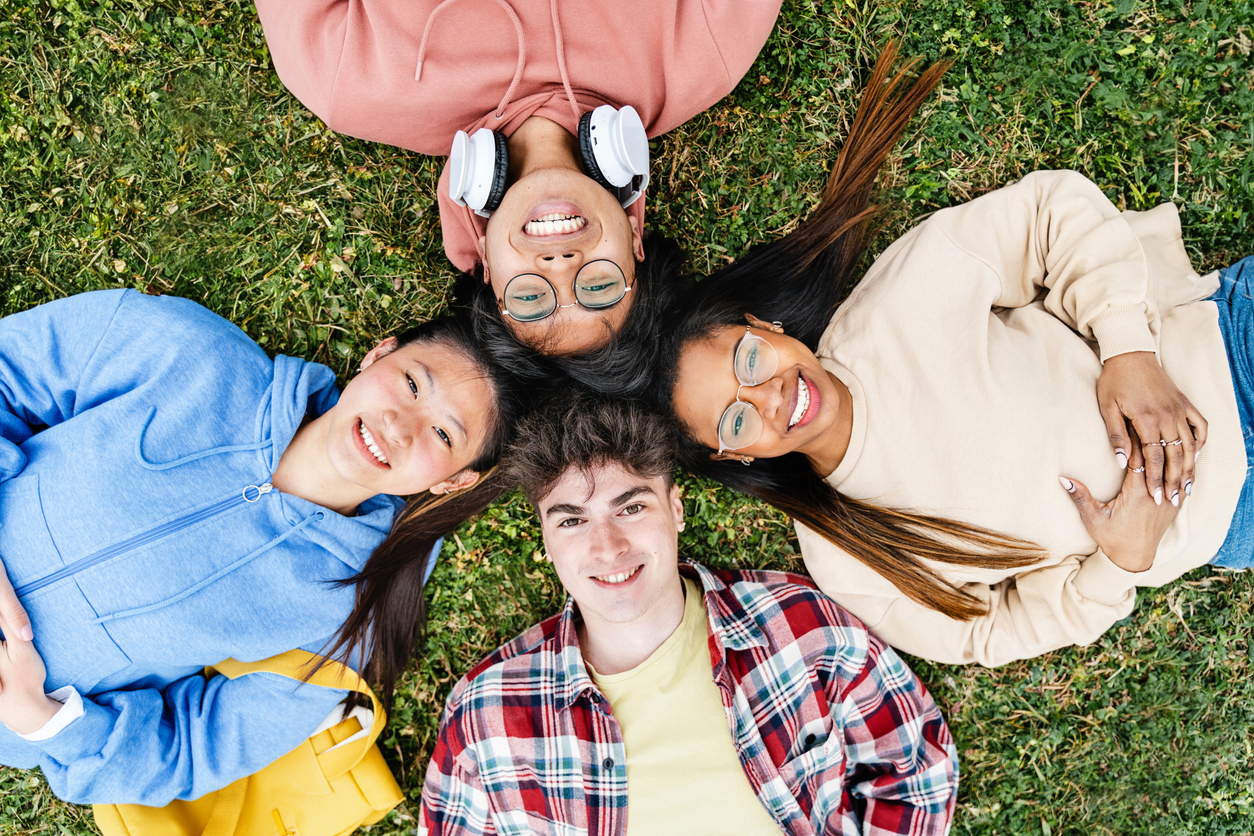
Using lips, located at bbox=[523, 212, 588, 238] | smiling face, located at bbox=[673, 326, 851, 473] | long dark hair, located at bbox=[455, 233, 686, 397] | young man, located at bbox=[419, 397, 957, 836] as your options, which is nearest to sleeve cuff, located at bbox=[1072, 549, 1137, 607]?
young man, located at bbox=[419, 397, 957, 836]

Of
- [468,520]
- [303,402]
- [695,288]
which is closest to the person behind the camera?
[303,402]

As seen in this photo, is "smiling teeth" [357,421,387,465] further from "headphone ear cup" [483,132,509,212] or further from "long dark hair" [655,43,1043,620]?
"long dark hair" [655,43,1043,620]

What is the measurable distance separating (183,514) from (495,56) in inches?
92.1

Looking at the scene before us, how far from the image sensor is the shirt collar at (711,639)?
3.54 m

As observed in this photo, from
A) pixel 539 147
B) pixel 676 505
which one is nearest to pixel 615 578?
pixel 676 505

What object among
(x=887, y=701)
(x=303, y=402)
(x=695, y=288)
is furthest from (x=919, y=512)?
(x=303, y=402)

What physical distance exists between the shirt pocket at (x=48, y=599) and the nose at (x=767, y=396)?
285 centimetres

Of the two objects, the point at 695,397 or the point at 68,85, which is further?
the point at 68,85

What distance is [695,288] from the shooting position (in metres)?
3.70

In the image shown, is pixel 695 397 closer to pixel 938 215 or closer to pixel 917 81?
pixel 938 215

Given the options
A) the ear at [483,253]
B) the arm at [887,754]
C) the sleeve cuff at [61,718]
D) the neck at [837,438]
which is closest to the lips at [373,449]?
the ear at [483,253]

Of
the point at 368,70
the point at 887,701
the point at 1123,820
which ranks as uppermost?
the point at 368,70

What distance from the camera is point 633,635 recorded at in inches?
143

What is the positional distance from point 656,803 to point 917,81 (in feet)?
12.1
